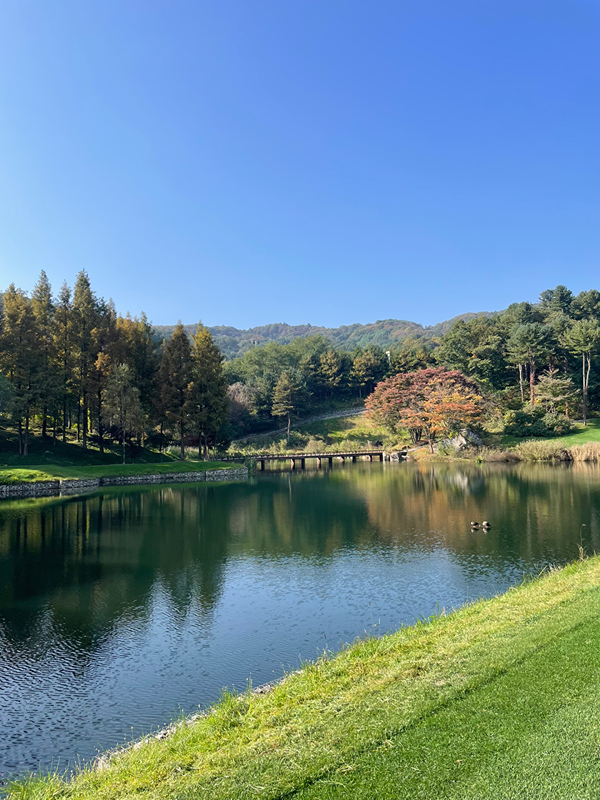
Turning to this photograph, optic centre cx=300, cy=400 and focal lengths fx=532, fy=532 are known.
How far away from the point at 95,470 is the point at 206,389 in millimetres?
11825

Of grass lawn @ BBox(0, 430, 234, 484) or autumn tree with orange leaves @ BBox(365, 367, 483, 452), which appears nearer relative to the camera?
grass lawn @ BBox(0, 430, 234, 484)

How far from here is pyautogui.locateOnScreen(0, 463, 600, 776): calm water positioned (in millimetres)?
8609

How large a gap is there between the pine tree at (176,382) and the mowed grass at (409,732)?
39.0 meters

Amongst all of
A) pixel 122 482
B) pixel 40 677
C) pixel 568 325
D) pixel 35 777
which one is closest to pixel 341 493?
pixel 122 482

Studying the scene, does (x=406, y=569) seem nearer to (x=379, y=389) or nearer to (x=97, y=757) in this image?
(x=97, y=757)

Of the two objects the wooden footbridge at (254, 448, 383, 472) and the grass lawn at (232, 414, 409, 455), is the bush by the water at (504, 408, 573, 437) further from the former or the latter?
the wooden footbridge at (254, 448, 383, 472)

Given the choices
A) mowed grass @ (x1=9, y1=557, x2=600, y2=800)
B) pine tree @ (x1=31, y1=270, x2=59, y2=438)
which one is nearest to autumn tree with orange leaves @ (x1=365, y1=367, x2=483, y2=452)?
pine tree @ (x1=31, y1=270, x2=59, y2=438)

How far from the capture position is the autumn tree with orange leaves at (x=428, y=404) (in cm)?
5062

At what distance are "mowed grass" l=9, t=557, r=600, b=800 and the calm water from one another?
1852 millimetres

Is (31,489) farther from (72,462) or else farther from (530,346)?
(530,346)

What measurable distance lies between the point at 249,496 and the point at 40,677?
23.8 meters

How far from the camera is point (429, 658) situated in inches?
292

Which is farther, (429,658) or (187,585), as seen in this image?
(187,585)

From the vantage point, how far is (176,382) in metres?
46.2
